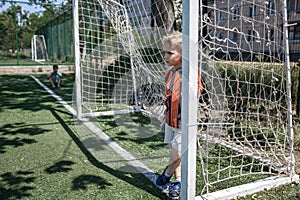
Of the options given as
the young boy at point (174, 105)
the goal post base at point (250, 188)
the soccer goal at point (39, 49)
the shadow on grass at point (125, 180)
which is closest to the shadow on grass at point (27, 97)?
the shadow on grass at point (125, 180)

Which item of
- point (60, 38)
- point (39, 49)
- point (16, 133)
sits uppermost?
point (60, 38)

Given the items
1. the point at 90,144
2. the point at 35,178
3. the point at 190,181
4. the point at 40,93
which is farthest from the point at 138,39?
the point at 40,93

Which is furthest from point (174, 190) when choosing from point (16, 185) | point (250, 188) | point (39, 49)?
point (39, 49)

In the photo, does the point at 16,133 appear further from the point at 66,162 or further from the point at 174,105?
the point at 174,105

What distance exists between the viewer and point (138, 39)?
500 centimetres

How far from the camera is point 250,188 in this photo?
280 cm

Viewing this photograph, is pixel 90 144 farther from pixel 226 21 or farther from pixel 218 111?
pixel 226 21

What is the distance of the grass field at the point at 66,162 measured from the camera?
9.12ft

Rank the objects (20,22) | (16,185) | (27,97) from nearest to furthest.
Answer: (16,185), (27,97), (20,22)

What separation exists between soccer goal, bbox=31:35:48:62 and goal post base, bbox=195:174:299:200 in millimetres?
21841

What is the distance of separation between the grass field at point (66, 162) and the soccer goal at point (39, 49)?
59.6ft

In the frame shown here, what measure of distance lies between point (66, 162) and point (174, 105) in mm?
1605

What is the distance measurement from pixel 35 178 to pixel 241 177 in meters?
2.19

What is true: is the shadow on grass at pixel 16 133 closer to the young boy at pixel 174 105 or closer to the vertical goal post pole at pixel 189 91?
the young boy at pixel 174 105
